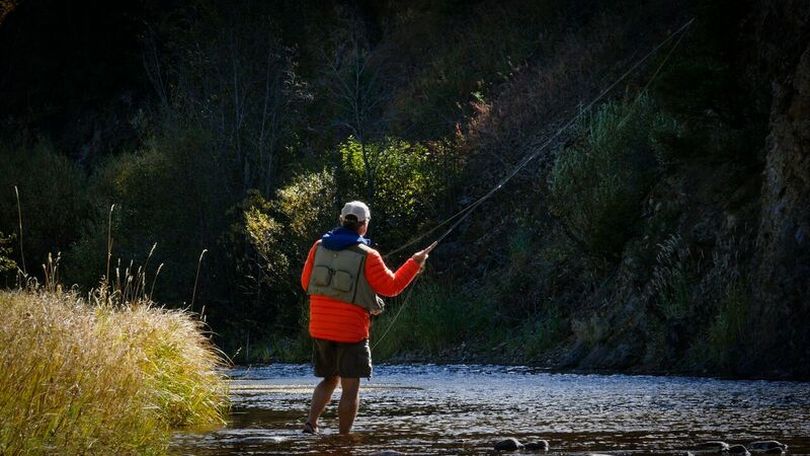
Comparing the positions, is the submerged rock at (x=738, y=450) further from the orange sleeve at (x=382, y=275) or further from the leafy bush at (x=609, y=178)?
the leafy bush at (x=609, y=178)

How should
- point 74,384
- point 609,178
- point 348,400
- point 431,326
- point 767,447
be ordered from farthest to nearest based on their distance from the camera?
1. point 431,326
2. point 609,178
3. point 348,400
4. point 767,447
5. point 74,384

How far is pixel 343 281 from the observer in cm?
1162

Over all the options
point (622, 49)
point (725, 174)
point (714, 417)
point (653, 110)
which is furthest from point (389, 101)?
point (714, 417)

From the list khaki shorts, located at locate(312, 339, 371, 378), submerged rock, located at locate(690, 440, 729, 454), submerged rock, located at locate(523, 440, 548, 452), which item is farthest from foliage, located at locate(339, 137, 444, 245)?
submerged rock, located at locate(690, 440, 729, 454)

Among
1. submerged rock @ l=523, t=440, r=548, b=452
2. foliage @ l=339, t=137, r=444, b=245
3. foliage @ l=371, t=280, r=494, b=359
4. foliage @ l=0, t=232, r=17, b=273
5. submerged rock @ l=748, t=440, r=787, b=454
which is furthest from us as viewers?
foliage @ l=339, t=137, r=444, b=245

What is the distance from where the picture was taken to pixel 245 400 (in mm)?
16734

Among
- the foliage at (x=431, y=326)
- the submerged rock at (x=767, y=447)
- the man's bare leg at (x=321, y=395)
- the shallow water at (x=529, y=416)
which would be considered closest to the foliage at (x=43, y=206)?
the foliage at (x=431, y=326)

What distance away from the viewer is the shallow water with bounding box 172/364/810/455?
432 inches

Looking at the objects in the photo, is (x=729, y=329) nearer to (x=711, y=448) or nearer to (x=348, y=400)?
(x=348, y=400)

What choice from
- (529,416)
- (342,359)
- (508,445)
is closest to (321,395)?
(342,359)

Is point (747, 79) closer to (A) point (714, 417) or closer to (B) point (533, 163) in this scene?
(A) point (714, 417)

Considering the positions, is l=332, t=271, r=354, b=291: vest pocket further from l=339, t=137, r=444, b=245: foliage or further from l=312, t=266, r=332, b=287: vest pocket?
l=339, t=137, r=444, b=245: foliage

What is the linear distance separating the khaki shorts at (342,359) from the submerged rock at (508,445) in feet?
5.17

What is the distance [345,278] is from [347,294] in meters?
0.13
